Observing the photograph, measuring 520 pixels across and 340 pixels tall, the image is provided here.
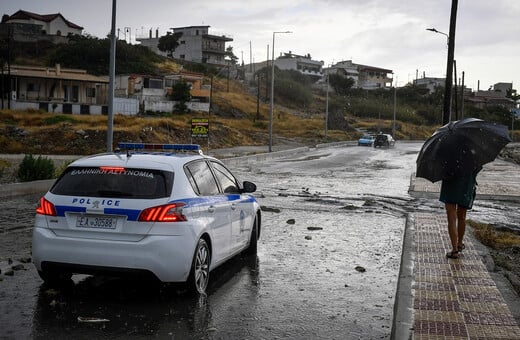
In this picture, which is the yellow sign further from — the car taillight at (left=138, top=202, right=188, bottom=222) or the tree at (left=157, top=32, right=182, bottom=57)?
the tree at (left=157, top=32, right=182, bottom=57)

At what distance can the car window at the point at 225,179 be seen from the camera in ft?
24.9

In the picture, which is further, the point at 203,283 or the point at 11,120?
the point at 11,120

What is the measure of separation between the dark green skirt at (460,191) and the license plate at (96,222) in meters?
4.71

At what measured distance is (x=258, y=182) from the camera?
2078 centimetres

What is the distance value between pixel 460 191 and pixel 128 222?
4.69 m

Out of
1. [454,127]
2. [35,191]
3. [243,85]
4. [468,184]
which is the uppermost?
[243,85]

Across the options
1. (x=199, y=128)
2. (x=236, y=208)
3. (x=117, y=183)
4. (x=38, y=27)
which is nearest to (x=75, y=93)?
(x=38, y=27)

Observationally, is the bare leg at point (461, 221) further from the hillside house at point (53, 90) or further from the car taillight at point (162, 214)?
the hillside house at point (53, 90)

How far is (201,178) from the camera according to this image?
275 inches

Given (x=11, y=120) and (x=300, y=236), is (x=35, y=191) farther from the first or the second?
(x=11, y=120)

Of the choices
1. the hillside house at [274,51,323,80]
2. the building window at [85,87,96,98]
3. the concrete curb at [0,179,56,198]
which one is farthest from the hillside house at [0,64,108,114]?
the hillside house at [274,51,323,80]

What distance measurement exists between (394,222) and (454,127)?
4.51m

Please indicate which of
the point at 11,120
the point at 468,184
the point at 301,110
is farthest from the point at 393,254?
the point at 301,110

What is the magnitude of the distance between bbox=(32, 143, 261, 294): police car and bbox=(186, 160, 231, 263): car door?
0.02 meters
